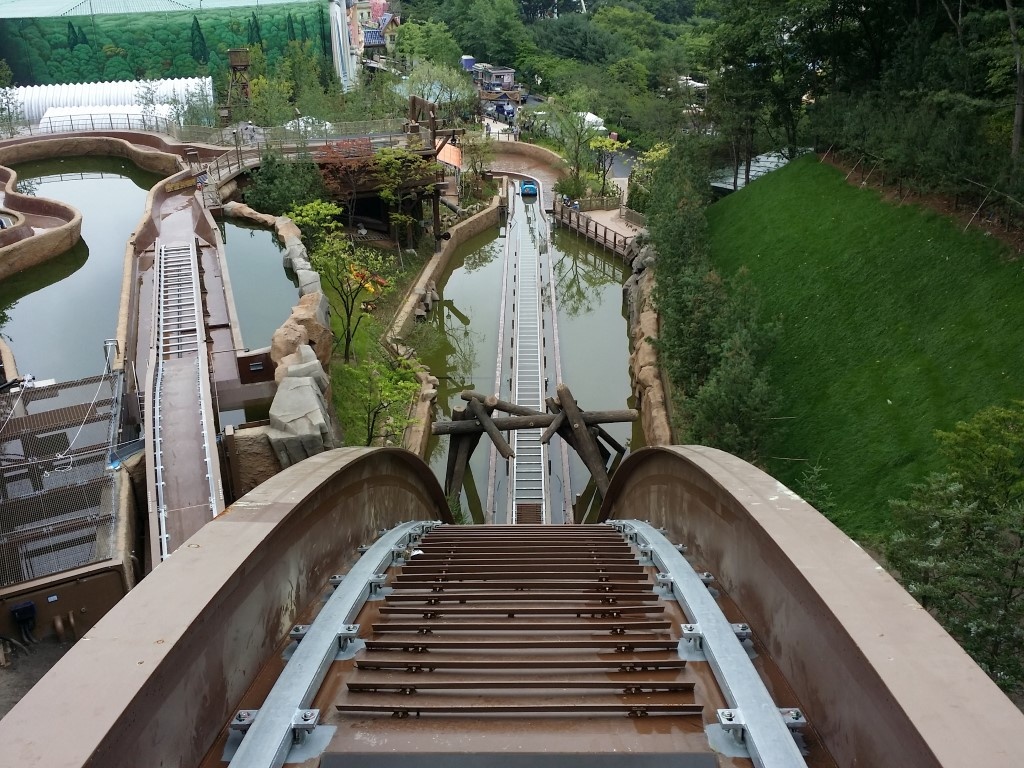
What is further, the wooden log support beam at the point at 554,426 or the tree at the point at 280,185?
the tree at the point at 280,185

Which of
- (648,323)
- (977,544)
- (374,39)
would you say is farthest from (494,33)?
(977,544)

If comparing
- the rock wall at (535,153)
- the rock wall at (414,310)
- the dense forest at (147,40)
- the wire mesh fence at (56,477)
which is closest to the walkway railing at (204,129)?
the rock wall at (414,310)

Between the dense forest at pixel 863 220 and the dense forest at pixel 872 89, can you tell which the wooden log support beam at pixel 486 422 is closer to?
the dense forest at pixel 863 220

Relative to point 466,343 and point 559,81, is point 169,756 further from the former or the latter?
point 559,81

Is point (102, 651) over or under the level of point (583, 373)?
over

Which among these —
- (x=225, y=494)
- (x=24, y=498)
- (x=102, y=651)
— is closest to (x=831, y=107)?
(x=225, y=494)

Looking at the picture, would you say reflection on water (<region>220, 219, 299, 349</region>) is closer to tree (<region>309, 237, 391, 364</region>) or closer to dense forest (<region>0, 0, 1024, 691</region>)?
tree (<region>309, 237, 391, 364</region>)
